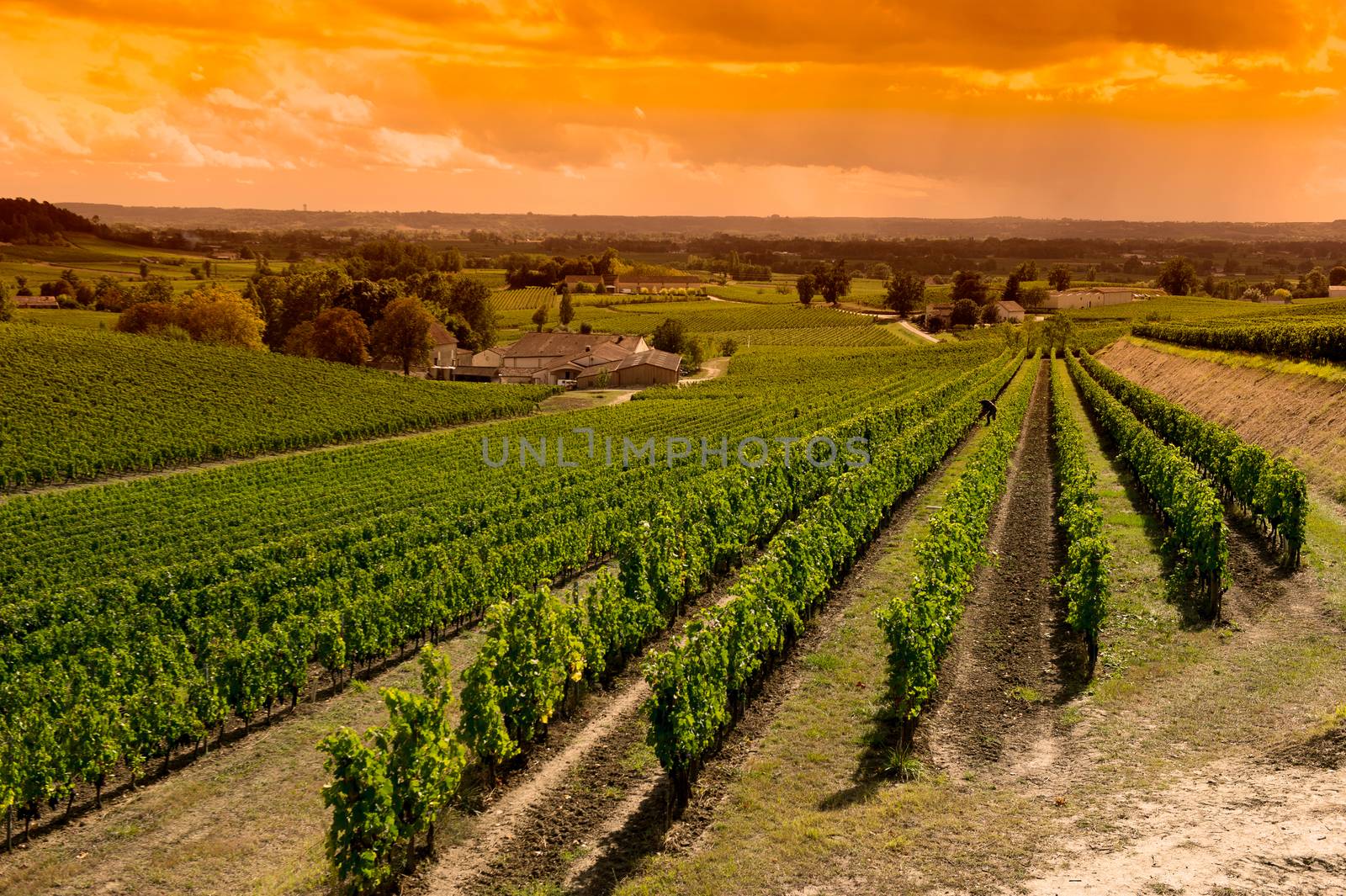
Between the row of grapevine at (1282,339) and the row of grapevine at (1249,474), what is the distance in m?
8.38

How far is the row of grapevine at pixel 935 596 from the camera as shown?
18.2m

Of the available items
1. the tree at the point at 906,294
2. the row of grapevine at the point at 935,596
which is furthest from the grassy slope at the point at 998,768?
the tree at the point at 906,294

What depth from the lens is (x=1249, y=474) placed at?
32531mm

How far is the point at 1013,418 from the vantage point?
191 ft

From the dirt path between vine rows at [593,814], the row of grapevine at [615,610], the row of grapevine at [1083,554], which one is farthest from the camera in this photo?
the row of grapevine at [1083,554]

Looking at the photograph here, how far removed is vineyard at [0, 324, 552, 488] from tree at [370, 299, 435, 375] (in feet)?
47.3

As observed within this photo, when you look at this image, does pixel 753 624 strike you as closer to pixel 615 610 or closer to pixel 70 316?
pixel 615 610

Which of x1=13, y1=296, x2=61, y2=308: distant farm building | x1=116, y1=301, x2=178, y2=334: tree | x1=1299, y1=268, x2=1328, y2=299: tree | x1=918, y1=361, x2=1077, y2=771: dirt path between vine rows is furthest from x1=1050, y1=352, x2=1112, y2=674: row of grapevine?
x1=1299, y1=268, x2=1328, y2=299: tree

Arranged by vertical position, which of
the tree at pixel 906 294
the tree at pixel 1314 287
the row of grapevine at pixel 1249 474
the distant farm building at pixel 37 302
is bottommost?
the row of grapevine at pixel 1249 474

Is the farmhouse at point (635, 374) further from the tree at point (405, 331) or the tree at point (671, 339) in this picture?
the tree at point (405, 331)

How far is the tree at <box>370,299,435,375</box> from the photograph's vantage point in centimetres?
10706

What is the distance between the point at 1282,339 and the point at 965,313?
378ft

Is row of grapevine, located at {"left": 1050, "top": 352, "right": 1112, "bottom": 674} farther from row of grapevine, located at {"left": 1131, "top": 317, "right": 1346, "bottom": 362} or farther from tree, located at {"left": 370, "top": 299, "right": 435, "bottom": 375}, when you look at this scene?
tree, located at {"left": 370, "top": 299, "right": 435, "bottom": 375}

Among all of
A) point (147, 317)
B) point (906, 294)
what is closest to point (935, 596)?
point (147, 317)
